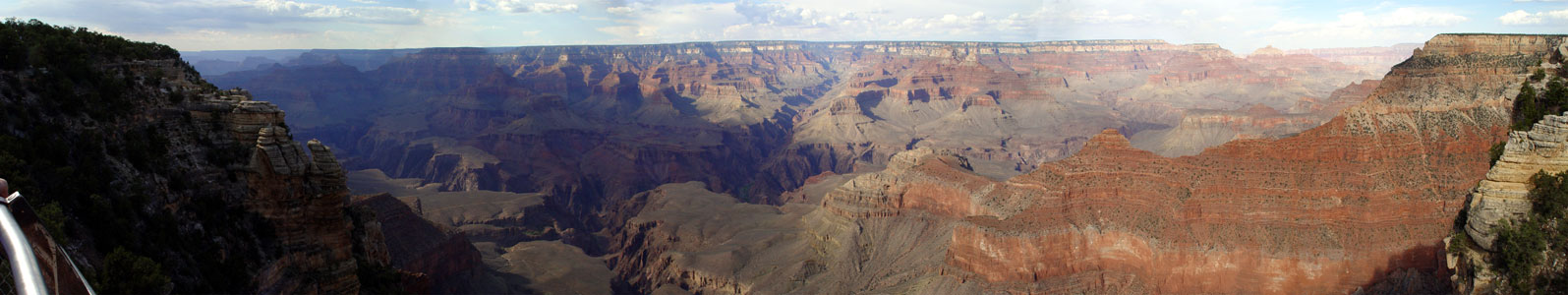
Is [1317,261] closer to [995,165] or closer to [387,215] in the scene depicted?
[387,215]

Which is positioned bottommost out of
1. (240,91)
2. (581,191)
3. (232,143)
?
(581,191)

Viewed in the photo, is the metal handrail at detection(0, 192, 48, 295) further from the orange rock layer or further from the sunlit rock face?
the sunlit rock face

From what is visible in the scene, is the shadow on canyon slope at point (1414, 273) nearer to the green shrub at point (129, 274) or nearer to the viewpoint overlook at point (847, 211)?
the viewpoint overlook at point (847, 211)

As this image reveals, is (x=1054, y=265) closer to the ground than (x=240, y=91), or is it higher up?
closer to the ground

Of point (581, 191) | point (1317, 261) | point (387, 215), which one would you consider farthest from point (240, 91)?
point (581, 191)

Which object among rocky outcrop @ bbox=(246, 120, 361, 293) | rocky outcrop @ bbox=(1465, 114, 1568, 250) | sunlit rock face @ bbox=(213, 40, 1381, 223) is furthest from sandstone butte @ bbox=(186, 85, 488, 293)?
sunlit rock face @ bbox=(213, 40, 1381, 223)

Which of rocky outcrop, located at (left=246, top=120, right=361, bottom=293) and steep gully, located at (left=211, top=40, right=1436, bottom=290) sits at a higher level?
rocky outcrop, located at (left=246, top=120, right=361, bottom=293)
